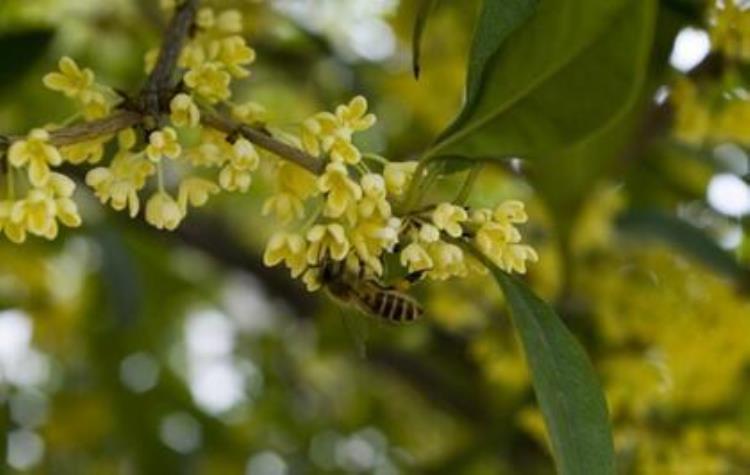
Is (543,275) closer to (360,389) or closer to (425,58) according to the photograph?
(425,58)

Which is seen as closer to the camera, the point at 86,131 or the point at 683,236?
the point at 86,131

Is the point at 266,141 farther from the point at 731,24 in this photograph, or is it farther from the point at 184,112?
the point at 731,24

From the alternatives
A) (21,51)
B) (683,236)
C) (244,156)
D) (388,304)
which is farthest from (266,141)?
(683,236)

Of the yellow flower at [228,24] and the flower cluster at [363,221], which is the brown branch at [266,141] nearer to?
the flower cluster at [363,221]

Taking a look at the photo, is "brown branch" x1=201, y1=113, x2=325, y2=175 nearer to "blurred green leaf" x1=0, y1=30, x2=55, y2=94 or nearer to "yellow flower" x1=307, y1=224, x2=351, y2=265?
"yellow flower" x1=307, y1=224, x2=351, y2=265

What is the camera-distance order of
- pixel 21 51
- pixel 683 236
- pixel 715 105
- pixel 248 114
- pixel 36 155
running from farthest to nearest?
pixel 683 236, pixel 21 51, pixel 715 105, pixel 248 114, pixel 36 155

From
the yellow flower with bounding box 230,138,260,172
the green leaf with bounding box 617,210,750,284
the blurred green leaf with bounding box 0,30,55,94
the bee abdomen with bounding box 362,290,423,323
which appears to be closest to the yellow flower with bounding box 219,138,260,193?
the yellow flower with bounding box 230,138,260,172

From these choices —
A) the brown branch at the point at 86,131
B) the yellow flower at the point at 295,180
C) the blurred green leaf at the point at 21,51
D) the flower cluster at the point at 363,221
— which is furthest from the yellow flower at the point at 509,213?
the blurred green leaf at the point at 21,51
